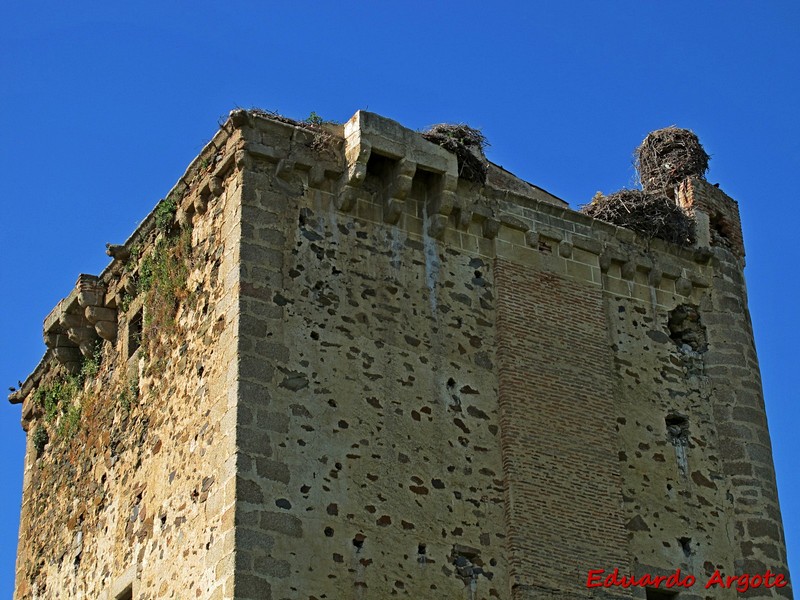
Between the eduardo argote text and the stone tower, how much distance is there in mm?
29

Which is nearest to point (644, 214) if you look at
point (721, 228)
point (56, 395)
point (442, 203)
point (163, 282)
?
point (721, 228)

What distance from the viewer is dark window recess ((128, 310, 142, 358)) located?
16.1 meters

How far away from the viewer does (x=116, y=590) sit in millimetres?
14727

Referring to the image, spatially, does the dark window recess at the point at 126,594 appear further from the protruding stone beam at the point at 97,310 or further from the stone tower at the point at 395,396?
the protruding stone beam at the point at 97,310

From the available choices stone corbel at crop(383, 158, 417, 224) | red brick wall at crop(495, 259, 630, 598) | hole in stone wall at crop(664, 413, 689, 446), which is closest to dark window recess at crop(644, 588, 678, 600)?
red brick wall at crop(495, 259, 630, 598)

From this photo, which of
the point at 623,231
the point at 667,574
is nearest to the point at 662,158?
the point at 623,231

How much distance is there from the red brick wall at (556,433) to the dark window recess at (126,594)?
347 centimetres

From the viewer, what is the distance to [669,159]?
17.7 metres

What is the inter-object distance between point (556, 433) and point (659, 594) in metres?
1.81

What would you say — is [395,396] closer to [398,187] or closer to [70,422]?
[398,187]

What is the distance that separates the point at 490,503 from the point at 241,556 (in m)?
2.58

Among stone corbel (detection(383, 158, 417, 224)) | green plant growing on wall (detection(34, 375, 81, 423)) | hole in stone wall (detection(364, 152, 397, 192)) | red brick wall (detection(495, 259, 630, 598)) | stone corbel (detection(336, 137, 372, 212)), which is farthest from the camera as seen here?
green plant growing on wall (detection(34, 375, 81, 423))

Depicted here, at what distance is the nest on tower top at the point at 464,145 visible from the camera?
50.5ft

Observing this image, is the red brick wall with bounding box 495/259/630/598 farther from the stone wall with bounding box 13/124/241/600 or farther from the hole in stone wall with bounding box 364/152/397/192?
the stone wall with bounding box 13/124/241/600
